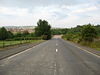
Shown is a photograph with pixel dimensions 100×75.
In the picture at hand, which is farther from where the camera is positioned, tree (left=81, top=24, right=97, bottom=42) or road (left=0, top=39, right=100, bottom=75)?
tree (left=81, top=24, right=97, bottom=42)

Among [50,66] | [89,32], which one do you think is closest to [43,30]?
[89,32]

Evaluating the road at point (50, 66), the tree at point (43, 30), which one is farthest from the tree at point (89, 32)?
the tree at point (43, 30)

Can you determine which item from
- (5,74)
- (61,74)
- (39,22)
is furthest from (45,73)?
(39,22)

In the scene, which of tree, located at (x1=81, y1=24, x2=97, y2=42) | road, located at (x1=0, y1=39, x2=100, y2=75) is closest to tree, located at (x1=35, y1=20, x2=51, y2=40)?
tree, located at (x1=81, y1=24, x2=97, y2=42)

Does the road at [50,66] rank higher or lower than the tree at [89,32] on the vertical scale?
lower

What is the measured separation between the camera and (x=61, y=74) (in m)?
7.76

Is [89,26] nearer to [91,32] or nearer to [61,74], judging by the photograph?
[91,32]

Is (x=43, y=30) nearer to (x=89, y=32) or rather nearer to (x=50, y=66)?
(x=89, y=32)

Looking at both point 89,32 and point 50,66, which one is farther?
point 89,32

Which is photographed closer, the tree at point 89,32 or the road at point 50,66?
the road at point 50,66

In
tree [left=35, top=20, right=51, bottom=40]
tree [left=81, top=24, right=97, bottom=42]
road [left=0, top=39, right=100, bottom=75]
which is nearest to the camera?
road [left=0, top=39, right=100, bottom=75]

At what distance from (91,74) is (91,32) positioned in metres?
28.0

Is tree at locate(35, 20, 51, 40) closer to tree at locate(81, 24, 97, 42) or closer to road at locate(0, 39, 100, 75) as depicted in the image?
tree at locate(81, 24, 97, 42)

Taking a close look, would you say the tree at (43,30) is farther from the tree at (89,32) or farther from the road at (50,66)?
the road at (50,66)
